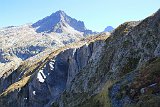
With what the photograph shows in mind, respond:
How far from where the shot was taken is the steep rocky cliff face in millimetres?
31625

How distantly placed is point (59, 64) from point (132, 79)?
230 ft

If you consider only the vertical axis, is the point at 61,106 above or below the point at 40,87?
below

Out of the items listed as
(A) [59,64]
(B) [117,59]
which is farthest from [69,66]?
(B) [117,59]

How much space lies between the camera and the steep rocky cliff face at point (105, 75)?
31.6m

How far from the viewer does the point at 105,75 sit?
57.8 meters

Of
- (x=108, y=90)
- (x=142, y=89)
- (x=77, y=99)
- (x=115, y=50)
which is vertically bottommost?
(x=142, y=89)

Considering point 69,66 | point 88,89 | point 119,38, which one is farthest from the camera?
point 69,66

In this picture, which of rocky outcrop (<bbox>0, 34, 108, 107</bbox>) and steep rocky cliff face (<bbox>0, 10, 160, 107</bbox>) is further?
rocky outcrop (<bbox>0, 34, 108, 107</bbox>)

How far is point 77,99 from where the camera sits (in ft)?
199

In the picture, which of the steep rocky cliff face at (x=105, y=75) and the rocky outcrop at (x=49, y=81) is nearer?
the steep rocky cliff face at (x=105, y=75)

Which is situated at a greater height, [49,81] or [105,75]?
[49,81]

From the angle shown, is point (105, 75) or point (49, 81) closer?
point (105, 75)

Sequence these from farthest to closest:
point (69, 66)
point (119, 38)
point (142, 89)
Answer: point (69, 66) < point (119, 38) < point (142, 89)

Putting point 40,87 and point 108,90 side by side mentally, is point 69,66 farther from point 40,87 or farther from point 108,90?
point 108,90
